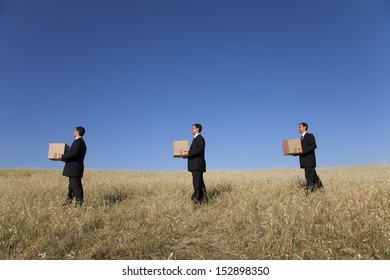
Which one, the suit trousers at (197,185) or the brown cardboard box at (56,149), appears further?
the suit trousers at (197,185)

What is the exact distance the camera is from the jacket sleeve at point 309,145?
9953 millimetres

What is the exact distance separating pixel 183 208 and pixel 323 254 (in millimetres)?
4483

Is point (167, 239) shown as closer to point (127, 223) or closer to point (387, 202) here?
point (127, 223)

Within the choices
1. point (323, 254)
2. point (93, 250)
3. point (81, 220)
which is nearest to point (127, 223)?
point (81, 220)

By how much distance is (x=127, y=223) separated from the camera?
6754 mm

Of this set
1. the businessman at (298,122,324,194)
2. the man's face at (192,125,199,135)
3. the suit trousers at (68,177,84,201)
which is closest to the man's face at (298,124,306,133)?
the businessman at (298,122,324,194)

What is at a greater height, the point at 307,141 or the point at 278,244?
the point at 307,141

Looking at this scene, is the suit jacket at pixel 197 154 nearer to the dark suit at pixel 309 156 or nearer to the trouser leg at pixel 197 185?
the trouser leg at pixel 197 185

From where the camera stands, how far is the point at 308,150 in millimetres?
9945

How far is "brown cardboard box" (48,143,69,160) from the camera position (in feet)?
29.0

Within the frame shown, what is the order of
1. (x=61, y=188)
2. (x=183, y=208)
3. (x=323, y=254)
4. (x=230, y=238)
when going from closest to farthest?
(x=323, y=254), (x=230, y=238), (x=183, y=208), (x=61, y=188)

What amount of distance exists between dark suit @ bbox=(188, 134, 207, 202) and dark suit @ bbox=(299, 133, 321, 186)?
11.3 feet

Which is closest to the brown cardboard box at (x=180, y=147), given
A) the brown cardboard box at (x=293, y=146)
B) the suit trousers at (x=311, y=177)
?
the brown cardboard box at (x=293, y=146)

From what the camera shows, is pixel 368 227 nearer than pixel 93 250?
No
